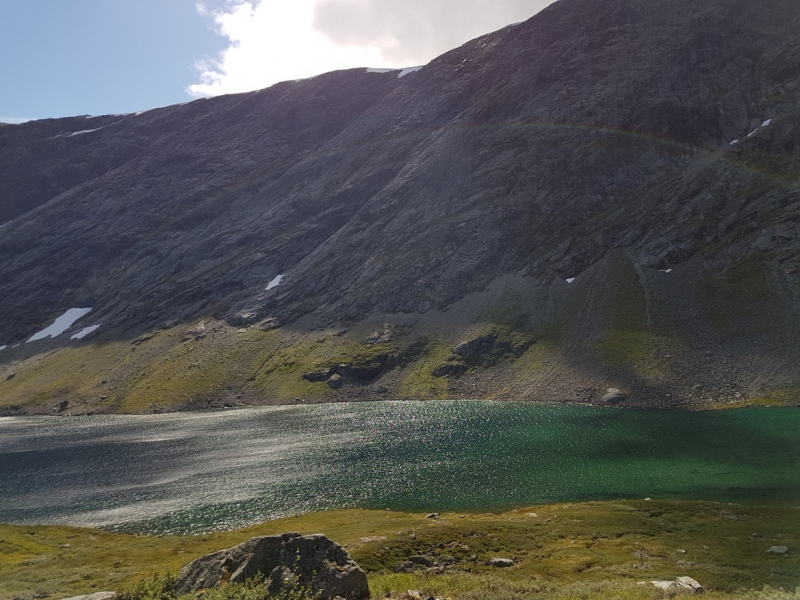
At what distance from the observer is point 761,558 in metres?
31.4

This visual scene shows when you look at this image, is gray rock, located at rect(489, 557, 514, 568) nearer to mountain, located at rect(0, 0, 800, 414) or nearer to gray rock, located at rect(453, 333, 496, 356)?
mountain, located at rect(0, 0, 800, 414)

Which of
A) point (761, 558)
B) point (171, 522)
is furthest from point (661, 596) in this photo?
point (171, 522)

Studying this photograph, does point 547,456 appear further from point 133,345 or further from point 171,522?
point 133,345

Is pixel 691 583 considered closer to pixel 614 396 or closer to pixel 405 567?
pixel 405 567

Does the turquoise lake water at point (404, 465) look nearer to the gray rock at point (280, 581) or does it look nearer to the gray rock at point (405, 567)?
the gray rock at point (405, 567)

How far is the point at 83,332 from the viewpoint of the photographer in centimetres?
19600

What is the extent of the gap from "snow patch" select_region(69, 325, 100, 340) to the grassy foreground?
162 meters

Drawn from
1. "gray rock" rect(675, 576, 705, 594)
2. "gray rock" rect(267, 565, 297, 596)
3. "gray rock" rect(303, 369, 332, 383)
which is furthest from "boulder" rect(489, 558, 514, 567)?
"gray rock" rect(303, 369, 332, 383)

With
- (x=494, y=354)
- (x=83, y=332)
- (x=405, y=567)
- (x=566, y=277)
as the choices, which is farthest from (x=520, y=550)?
(x=83, y=332)

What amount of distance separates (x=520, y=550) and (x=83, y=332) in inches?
8224

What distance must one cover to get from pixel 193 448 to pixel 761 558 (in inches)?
3324

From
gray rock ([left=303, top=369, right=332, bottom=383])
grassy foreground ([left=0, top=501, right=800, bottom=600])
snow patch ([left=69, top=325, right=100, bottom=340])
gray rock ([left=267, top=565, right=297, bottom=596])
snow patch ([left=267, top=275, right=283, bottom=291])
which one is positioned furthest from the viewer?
snow patch ([left=69, top=325, right=100, bottom=340])

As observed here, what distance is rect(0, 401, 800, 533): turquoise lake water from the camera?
54.8 m

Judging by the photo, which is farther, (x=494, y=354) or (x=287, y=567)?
(x=494, y=354)
